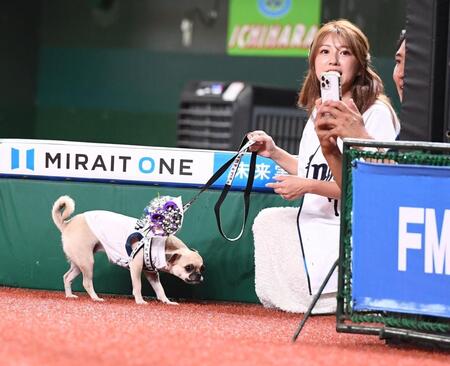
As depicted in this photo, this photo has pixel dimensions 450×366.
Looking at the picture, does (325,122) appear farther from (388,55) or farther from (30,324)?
(388,55)

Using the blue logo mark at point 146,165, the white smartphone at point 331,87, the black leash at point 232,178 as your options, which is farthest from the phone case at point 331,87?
the blue logo mark at point 146,165

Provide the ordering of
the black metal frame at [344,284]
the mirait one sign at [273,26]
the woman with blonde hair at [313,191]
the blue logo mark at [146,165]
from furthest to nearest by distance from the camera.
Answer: the mirait one sign at [273,26] → the blue logo mark at [146,165] → the woman with blonde hair at [313,191] → the black metal frame at [344,284]

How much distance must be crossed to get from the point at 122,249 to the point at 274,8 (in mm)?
6116

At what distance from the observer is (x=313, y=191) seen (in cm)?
473

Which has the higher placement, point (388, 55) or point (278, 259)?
point (388, 55)

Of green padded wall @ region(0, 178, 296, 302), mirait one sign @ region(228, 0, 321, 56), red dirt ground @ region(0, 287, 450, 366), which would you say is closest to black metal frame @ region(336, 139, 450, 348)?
red dirt ground @ region(0, 287, 450, 366)

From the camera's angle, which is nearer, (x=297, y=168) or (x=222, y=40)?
(x=297, y=168)

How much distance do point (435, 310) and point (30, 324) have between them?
140 cm

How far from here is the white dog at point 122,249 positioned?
5051 millimetres

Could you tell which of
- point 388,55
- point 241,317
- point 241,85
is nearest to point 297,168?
point 241,317

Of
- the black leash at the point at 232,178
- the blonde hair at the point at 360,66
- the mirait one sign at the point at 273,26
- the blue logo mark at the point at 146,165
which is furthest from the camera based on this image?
the mirait one sign at the point at 273,26

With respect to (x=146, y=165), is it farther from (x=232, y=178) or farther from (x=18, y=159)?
(x=18, y=159)

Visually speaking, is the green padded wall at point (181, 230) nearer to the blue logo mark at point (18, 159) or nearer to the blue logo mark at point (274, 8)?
the blue logo mark at point (18, 159)

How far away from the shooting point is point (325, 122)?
13.5ft
